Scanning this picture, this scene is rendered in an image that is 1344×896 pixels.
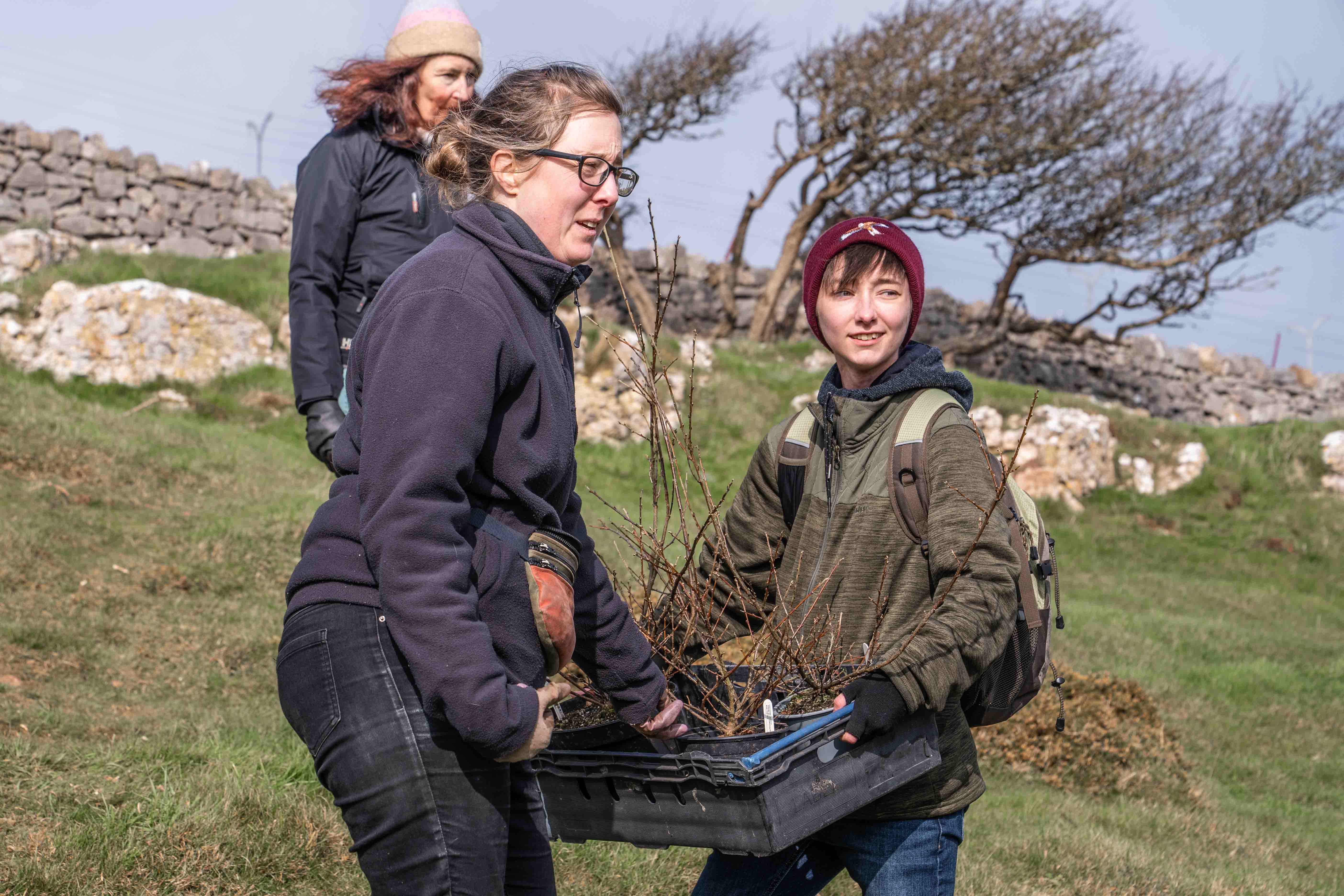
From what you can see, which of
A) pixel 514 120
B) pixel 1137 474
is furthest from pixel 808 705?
pixel 1137 474

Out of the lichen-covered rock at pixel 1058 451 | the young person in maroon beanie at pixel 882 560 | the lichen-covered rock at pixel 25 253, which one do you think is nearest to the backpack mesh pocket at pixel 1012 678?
the young person in maroon beanie at pixel 882 560

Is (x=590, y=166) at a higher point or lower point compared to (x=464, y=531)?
higher

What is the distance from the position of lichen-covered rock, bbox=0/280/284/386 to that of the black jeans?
1002 cm

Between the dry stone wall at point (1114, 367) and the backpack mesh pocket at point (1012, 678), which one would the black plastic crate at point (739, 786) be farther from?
the dry stone wall at point (1114, 367)

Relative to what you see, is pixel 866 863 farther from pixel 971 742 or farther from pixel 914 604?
pixel 914 604

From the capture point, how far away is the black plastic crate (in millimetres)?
1804

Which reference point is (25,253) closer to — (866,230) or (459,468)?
(866,230)

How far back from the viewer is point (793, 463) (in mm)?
2541

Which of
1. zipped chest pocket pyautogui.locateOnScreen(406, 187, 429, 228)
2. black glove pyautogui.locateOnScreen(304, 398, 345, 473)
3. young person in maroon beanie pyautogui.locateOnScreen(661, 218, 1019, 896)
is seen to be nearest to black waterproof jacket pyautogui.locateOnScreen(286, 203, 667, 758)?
young person in maroon beanie pyautogui.locateOnScreen(661, 218, 1019, 896)

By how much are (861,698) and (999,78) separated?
1670cm

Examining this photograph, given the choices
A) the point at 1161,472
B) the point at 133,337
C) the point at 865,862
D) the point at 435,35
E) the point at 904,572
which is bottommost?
the point at 133,337

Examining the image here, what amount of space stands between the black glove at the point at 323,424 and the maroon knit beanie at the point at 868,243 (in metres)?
1.80

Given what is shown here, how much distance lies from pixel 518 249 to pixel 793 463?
3.33 ft

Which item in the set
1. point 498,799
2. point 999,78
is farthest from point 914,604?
point 999,78
